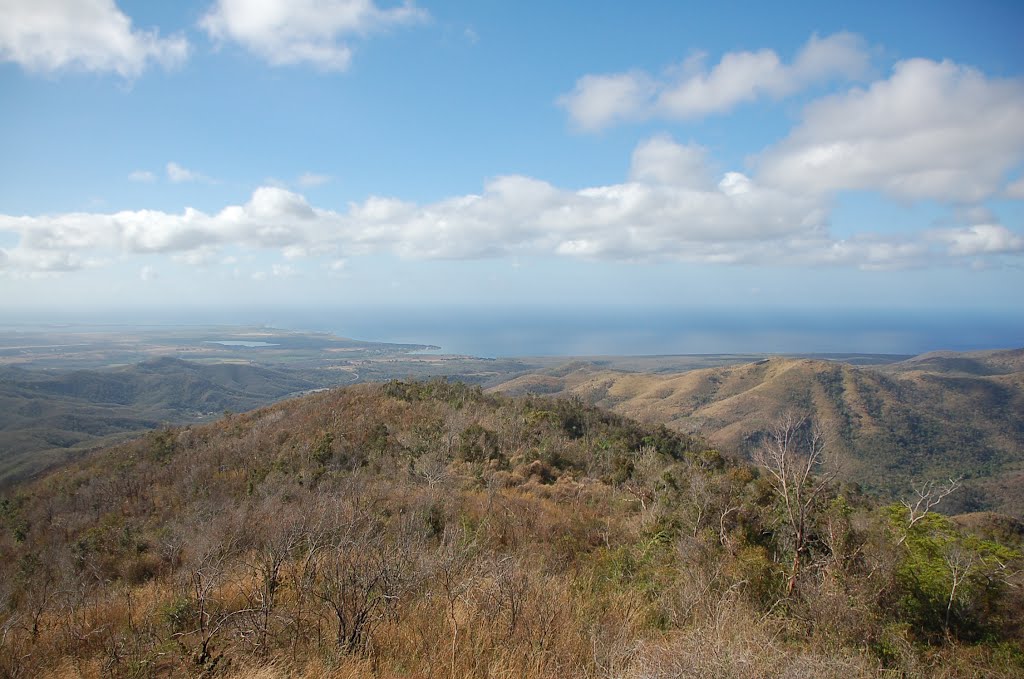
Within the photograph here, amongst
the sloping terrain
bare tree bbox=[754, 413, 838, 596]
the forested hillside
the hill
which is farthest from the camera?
the sloping terrain

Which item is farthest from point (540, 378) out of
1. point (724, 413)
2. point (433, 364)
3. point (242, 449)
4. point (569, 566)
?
point (569, 566)

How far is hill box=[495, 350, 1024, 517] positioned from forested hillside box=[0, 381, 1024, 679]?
36.4 meters

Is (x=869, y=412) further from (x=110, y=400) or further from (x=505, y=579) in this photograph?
(x=110, y=400)

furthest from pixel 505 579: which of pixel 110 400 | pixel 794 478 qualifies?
pixel 110 400

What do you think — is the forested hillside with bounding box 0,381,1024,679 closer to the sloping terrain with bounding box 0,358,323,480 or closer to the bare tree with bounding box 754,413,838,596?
the bare tree with bounding box 754,413,838,596

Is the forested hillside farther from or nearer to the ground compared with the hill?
farther from the ground

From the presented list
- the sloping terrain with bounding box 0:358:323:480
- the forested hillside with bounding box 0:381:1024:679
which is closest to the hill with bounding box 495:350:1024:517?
the forested hillside with bounding box 0:381:1024:679

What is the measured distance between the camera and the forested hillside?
444 centimetres

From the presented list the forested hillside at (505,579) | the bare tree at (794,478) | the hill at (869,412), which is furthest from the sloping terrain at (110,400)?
the bare tree at (794,478)

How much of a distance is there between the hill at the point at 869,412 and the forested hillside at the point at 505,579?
119 feet

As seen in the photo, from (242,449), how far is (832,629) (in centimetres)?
2290

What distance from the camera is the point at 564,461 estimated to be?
18359 millimetres

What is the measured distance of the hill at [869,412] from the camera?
50.3 metres

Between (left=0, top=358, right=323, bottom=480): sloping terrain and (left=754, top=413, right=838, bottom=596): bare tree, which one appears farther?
(left=0, top=358, right=323, bottom=480): sloping terrain
